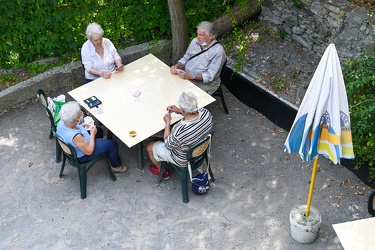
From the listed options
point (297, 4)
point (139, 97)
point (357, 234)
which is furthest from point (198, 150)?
point (297, 4)

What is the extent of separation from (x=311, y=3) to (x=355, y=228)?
413 cm

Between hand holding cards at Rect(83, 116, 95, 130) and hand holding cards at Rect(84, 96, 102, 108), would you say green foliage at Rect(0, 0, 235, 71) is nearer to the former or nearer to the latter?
hand holding cards at Rect(84, 96, 102, 108)

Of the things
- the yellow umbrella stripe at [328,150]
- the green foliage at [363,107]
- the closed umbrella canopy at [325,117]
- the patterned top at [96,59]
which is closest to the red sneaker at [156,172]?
the patterned top at [96,59]

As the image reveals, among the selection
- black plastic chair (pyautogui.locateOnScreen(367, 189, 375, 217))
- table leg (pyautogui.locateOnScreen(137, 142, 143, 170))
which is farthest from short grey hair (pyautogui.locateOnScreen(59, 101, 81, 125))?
black plastic chair (pyautogui.locateOnScreen(367, 189, 375, 217))

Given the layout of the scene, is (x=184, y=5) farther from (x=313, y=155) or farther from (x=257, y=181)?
(x=313, y=155)

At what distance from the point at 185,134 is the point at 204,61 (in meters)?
1.68

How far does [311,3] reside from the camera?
8289mm

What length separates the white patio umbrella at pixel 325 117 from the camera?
17.2ft

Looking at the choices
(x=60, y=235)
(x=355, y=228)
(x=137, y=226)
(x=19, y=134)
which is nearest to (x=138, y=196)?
(x=137, y=226)

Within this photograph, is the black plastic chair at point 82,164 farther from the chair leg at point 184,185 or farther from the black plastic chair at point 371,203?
the black plastic chair at point 371,203

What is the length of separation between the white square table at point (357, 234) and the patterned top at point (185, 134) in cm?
198

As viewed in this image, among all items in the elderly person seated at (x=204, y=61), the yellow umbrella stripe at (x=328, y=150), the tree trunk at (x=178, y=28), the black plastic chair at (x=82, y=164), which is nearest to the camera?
the yellow umbrella stripe at (x=328, y=150)

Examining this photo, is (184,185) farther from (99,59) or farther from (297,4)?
(297,4)

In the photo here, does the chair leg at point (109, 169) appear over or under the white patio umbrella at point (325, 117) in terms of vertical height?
under
